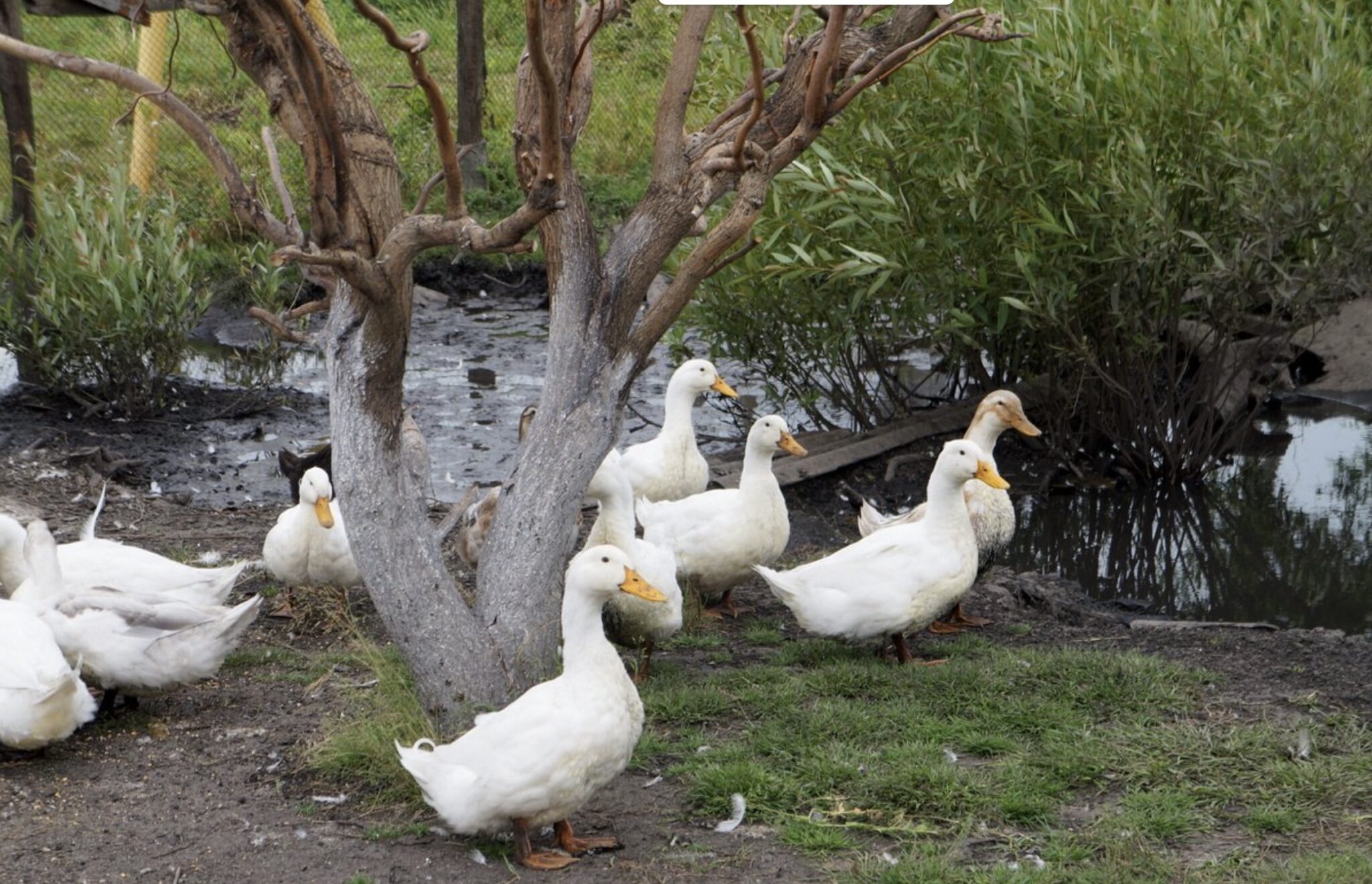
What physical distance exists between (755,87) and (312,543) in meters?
2.84

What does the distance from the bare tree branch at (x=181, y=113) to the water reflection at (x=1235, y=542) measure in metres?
5.04

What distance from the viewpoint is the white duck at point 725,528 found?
615cm

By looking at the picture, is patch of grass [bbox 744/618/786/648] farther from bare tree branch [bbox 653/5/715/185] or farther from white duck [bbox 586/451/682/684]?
bare tree branch [bbox 653/5/715/185]

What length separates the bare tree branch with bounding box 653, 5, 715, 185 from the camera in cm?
497

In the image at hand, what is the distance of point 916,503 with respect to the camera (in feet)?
28.7

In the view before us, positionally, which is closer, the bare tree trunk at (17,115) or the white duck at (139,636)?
the white duck at (139,636)

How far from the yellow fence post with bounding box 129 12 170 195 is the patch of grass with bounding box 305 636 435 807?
8.59 metres

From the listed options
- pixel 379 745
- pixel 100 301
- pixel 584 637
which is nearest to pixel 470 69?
pixel 100 301

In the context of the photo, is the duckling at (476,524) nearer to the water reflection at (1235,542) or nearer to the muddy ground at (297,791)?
the muddy ground at (297,791)

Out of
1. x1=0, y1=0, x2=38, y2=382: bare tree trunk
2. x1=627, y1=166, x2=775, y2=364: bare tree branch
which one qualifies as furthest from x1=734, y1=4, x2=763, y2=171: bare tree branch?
x1=0, y1=0, x2=38, y2=382: bare tree trunk

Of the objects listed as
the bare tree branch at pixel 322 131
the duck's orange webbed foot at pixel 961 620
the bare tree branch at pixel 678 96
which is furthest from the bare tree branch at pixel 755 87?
the duck's orange webbed foot at pixel 961 620

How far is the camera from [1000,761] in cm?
474

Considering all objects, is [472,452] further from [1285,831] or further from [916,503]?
[1285,831]

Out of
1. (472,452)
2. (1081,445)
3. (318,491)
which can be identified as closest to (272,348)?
(472,452)
